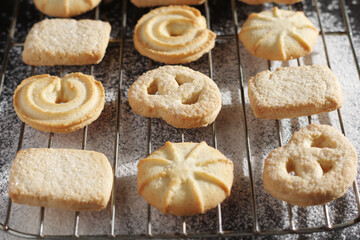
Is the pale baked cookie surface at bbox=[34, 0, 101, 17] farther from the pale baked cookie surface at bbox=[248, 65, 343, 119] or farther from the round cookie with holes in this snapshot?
the round cookie with holes

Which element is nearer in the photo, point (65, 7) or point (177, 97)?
point (177, 97)

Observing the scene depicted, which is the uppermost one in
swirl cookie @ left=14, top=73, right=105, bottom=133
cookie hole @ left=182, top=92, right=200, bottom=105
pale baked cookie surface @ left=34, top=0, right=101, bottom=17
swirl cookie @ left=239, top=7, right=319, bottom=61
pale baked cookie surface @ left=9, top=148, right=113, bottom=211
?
swirl cookie @ left=239, top=7, right=319, bottom=61

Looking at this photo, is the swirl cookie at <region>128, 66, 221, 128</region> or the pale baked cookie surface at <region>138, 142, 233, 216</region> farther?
the swirl cookie at <region>128, 66, 221, 128</region>

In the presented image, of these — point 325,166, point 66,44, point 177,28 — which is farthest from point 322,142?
point 66,44

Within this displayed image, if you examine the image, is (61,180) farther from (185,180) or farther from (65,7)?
(65,7)

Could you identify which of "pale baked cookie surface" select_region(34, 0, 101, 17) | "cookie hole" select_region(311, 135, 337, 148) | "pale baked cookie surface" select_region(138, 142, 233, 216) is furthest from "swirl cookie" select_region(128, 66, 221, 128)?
"pale baked cookie surface" select_region(34, 0, 101, 17)

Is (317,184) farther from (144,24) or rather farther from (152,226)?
(144,24)
